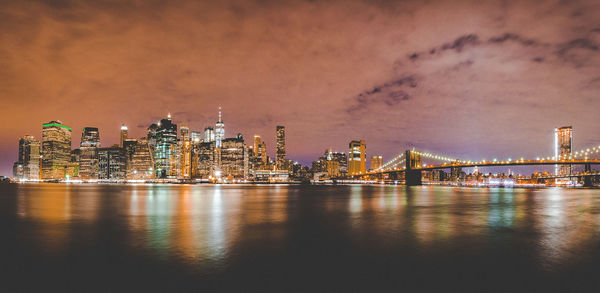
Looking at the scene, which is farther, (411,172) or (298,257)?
(411,172)

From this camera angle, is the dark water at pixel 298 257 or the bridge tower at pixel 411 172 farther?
the bridge tower at pixel 411 172

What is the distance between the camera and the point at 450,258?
12250 mm

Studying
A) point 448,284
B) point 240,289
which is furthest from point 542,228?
point 240,289

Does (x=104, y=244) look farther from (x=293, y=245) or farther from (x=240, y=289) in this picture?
(x=240, y=289)

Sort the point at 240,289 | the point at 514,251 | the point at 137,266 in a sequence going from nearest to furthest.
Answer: the point at 240,289 < the point at 137,266 < the point at 514,251

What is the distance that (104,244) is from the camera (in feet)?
47.9

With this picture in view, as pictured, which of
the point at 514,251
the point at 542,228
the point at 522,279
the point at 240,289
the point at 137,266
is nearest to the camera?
the point at 240,289

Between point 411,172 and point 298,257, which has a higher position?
point 298,257

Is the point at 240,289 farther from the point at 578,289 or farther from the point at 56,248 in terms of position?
the point at 56,248

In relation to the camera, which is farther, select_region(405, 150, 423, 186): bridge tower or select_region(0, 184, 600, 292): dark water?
select_region(405, 150, 423, 186): bridge tower

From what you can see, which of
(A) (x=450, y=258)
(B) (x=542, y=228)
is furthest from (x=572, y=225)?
(A) (x=450, y=258)

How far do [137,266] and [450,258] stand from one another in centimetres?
996

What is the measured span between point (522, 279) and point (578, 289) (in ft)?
3.91

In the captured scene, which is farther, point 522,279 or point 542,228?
point 542,228
